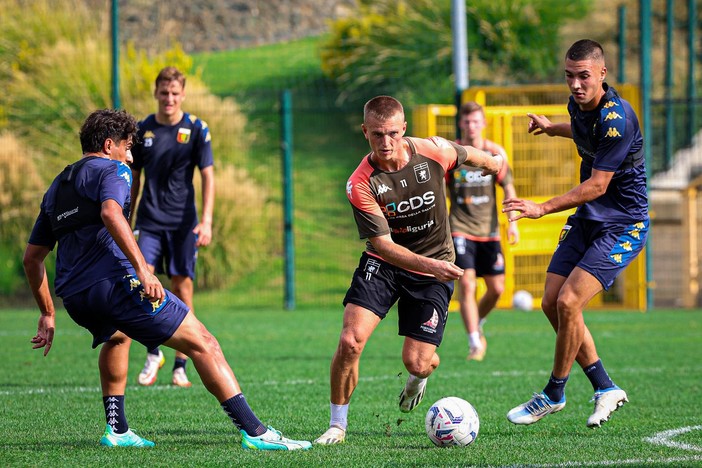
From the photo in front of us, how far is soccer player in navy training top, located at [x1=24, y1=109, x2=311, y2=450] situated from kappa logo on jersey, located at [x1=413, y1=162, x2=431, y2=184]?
5.07 ft

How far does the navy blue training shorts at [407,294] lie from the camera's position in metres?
6.17

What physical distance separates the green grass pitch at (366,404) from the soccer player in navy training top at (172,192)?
104 cm

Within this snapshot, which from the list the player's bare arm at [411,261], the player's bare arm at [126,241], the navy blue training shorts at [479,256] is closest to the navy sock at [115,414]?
the player's bare arm at [126,241]

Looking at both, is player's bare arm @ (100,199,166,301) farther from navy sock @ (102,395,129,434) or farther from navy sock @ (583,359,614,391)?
navy sock @ (583,359,614,391)

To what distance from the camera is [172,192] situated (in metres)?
8.84

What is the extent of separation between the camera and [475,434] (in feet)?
19.3

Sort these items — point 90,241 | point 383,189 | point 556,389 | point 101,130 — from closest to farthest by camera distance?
point 90,241
point 101,130
point 383,189
point 556,389

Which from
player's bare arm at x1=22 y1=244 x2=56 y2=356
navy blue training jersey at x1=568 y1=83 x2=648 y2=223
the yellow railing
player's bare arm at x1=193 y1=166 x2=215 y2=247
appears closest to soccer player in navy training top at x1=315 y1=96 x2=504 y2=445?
navy blue training jersey at x1=568 y1=83 x2=648 y2=223

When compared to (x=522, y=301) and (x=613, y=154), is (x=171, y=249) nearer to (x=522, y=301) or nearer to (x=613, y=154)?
(x=613, y=154)

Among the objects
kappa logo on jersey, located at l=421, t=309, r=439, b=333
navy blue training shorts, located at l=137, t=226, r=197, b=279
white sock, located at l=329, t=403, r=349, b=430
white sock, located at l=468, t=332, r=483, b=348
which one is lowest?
white sock, located at l=468, t=332, r=483, b=348

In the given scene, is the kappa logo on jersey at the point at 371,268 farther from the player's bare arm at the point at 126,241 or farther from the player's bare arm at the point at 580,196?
the player's bare arm at the point at 126,241

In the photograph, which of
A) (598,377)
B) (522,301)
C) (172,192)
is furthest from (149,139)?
(522,301)

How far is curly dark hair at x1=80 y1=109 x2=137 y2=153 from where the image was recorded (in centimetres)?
567

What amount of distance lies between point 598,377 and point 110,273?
306 cm
